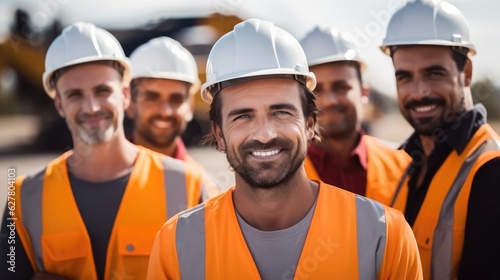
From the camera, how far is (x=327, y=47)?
4.58 metres

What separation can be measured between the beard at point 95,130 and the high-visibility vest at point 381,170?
128 cm

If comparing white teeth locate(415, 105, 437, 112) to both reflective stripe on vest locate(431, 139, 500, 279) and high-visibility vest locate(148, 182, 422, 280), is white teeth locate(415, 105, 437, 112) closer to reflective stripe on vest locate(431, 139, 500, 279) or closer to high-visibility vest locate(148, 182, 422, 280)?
reflective stripe on vest locate(431, 139, 500, 279)

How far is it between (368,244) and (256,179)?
1.72 ft

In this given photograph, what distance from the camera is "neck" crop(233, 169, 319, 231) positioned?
2.71 meters

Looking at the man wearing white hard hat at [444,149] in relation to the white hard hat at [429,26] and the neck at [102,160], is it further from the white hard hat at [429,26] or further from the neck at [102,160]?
the neck at [102,160]

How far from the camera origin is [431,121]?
11.7 ft

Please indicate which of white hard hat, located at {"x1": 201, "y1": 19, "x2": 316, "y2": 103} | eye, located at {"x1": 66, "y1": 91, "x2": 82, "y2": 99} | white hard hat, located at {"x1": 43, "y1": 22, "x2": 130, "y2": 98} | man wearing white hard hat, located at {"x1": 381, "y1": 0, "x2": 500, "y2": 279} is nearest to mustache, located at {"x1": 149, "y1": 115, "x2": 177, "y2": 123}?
white hard hat, located at {"x1": 43, "y1": 22, "x2": 130, "y2": 98}

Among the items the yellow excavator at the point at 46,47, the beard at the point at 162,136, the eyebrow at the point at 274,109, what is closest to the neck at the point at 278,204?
the eyebrow at the point at 274,109

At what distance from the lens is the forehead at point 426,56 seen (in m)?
3.53

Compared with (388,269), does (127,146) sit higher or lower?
higher

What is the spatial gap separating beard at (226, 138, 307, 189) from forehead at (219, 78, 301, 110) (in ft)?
0.56

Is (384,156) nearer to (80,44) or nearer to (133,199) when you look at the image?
(133,199)

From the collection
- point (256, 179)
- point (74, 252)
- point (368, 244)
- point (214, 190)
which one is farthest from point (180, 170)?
point (368, 244)

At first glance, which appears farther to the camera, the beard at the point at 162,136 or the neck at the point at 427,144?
the beard at the point at 162,136
